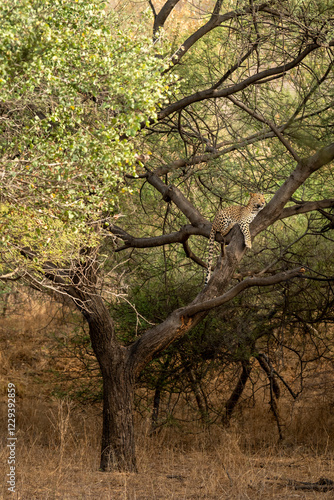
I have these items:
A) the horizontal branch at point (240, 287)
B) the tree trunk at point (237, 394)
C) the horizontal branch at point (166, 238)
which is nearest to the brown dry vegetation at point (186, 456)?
the tree trunk at point (237, 394)

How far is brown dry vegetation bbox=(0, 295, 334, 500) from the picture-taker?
633cm

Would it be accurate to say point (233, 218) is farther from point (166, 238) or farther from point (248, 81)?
point (248, 81)

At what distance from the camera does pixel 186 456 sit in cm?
823

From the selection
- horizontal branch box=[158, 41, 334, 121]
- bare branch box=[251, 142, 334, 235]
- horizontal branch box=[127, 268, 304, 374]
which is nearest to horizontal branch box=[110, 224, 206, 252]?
bare branch box=[251, 142, 334, 235]

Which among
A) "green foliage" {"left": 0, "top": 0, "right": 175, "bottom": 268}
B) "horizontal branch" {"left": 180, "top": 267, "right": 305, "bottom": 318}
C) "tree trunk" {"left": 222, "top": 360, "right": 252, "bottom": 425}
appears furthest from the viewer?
"tree trunk" {"left": 222, "top": 360, "right": 252, "bottom": 425}

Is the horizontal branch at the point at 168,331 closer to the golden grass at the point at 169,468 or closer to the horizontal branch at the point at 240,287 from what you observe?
the horizontal branch at the point at 240,287

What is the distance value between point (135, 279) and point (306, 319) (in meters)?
2.83

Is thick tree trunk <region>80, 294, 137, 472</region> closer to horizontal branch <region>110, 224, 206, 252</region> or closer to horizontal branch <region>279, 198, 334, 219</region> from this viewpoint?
horizontal branch <region>110, 224, 206, 252</region>

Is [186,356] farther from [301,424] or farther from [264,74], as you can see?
[264,74]

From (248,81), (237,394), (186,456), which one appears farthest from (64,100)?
(237,394)

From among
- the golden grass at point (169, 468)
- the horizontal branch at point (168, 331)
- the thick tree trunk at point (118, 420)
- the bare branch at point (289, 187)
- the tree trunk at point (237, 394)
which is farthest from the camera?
the tree trunk at point (237, 394)

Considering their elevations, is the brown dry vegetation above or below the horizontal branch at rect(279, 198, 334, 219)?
below

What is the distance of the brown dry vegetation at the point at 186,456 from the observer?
633 cm

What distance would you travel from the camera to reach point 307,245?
888 centimetres
